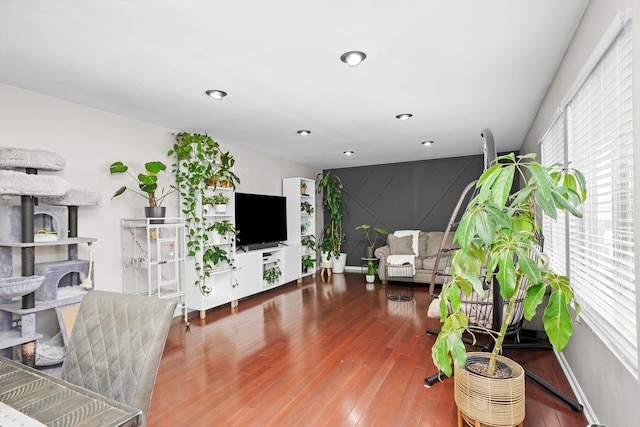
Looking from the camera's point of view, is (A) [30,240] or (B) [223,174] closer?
(A) [30,240]

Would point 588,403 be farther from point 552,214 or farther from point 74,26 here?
point 74,26

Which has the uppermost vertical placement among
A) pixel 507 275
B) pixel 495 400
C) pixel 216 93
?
pixel 216 93

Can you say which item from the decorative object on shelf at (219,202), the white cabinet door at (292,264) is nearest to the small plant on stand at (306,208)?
the white cabinet door at (292,264)

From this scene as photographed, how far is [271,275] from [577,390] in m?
3.91

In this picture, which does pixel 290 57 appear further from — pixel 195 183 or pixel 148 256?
pixel 148 256

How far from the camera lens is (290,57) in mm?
2264

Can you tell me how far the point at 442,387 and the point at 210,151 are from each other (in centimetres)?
350

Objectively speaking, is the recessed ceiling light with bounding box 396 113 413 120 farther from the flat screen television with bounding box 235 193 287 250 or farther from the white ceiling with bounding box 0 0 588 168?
the flat screen television with bounding box 235 193 287 250

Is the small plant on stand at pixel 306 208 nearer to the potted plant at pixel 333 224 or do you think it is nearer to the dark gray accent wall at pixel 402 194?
the potted plant at pixel 333 224

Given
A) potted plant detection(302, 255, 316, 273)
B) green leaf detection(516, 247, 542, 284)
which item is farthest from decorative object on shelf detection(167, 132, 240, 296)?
green leaf detection(516, 247, 542, 284)

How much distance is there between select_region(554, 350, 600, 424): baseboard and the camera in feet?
6.18

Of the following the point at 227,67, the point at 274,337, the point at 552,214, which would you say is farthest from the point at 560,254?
the point at 227,67

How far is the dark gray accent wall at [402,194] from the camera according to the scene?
20.8 feet

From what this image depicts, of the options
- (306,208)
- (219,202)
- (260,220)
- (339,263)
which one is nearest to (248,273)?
(260,220)
